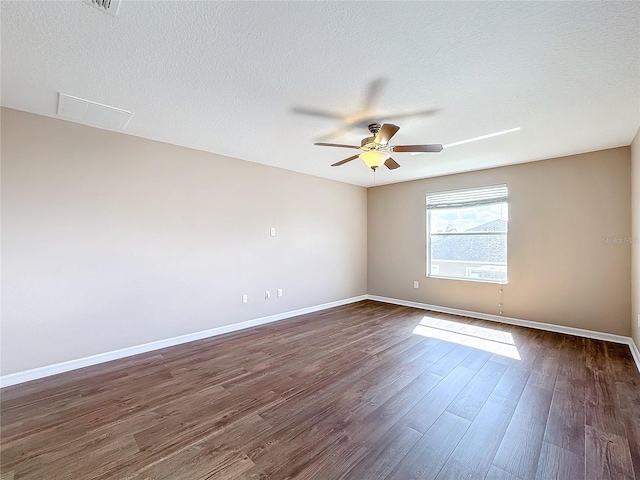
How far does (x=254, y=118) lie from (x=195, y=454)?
2.73 metres

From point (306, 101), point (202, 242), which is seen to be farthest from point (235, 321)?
point (306, 101)

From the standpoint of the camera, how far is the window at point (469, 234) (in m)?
4.45

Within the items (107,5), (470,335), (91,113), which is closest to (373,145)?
(107,5)

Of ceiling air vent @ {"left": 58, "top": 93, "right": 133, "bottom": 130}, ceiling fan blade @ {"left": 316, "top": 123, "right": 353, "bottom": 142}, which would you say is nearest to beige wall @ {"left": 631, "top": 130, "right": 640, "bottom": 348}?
ceiling fan blade @ {"left": 316, "top": 123, "right": 353, "bottom": 142}

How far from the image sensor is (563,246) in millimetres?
3883

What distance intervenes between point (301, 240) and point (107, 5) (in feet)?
12.3

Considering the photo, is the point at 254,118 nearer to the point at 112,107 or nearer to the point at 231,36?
the point at 231,36

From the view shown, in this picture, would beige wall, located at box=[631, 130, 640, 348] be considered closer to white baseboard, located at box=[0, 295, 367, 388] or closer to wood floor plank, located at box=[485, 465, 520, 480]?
wood floor plank, located at box=[485, 465, 520, 480]

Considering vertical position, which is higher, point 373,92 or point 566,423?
point 373,92

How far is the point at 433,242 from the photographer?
17.1 feet

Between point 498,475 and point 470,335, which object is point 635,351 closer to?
point 470,335

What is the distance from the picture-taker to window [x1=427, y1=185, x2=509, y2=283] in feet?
14.6

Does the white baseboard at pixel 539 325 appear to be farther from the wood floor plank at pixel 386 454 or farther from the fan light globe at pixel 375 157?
the fan light globe at pixel 375 157

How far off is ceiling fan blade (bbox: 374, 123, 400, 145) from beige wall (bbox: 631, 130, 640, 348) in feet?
9.12
